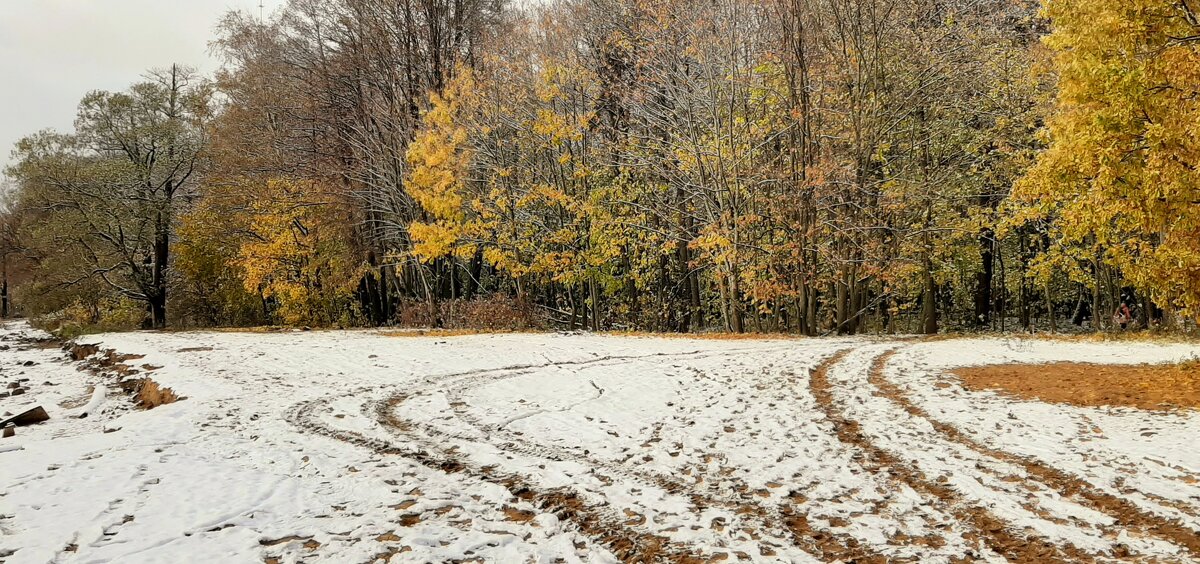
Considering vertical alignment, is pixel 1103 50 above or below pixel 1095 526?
above

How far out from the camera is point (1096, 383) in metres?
8.45

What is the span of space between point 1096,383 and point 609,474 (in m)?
7.30

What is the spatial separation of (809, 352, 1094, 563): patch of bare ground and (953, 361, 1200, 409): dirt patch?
126 inches

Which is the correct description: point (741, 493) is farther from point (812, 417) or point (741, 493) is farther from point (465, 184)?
point (465, 184)

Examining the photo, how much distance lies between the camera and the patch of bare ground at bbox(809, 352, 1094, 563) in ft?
11.4

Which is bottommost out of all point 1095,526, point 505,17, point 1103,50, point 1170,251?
point 1095,526

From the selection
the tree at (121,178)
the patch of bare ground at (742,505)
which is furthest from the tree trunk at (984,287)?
the tree at (121,178)

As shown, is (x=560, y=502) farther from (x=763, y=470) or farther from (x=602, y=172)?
(x=602, y=172)

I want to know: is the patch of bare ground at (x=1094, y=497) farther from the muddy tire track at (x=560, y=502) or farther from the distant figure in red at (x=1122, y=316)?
the distant figure in red at (x=1122, y=316)

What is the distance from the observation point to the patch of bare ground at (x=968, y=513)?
348cm

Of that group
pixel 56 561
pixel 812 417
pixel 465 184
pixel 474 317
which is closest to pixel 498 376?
pixel 812 417

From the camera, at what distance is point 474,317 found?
69.1 feet

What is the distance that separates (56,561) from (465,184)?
65.1 feet

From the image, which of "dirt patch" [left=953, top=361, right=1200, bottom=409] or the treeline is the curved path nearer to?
"dirt patch" [left=953, top=361, right=1200, bottom=409]
